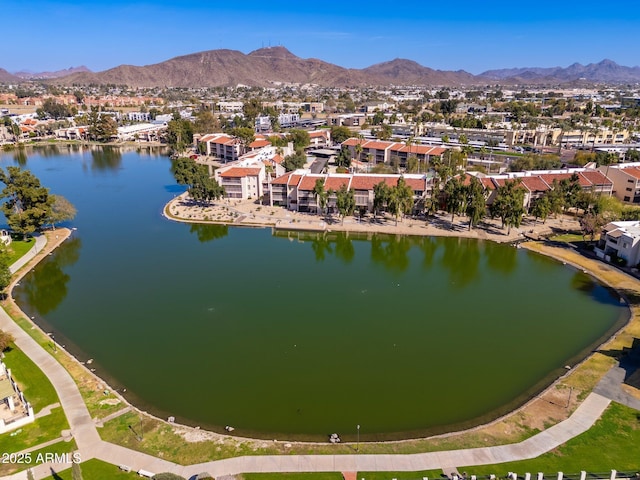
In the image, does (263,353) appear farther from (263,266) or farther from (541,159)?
(541,159)

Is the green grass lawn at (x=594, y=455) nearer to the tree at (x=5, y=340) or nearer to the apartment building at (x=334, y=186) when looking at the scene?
the tree at (x=5, y=340)

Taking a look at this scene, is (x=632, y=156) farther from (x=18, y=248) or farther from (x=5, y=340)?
(x=18, y=248)

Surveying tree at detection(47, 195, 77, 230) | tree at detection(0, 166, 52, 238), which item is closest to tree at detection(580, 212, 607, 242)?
tree at detection(47, 195, 77, 230)

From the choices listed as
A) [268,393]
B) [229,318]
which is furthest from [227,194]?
[268,393]

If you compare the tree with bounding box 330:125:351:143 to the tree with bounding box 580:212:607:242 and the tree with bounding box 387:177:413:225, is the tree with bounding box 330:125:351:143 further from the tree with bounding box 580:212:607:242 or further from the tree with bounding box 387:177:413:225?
the tree with bounding box 580:212:607:242

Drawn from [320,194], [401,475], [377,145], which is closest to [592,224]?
[320,194]

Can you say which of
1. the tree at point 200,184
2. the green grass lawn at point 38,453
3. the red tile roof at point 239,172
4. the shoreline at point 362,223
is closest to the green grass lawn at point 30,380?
the green grass lawn at point 38,453
